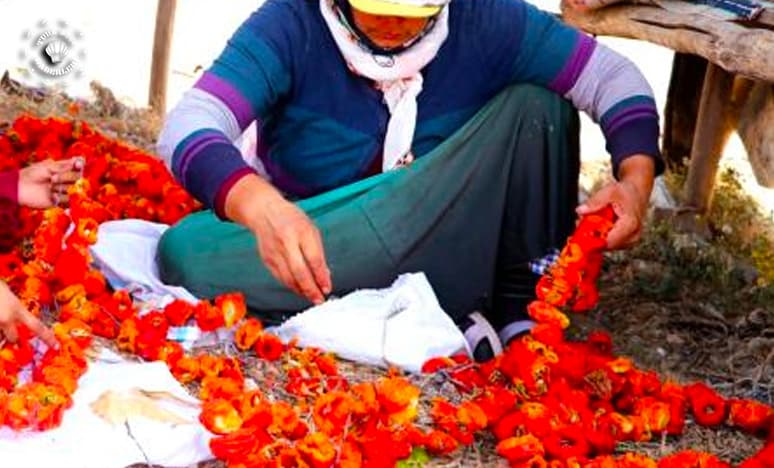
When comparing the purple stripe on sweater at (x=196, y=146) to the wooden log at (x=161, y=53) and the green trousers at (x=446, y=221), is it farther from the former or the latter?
the wooden log at (x=161, y=53)

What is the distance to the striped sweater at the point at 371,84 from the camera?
339 centimetres

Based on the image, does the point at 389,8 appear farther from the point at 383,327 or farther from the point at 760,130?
the point at 760,130

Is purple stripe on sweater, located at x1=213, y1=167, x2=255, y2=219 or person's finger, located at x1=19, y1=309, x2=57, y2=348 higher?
purple stripe on sweater, located at x1=213, y1=167, x2=255, y2=219

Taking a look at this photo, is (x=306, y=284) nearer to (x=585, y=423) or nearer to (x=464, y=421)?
(x=464, y=421)

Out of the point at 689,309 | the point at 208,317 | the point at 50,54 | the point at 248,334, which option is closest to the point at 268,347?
the point at 248,334

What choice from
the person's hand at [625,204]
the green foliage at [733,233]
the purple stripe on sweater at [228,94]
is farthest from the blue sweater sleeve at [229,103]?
the green foliage at [733,233]

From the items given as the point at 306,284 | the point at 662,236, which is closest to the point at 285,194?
the point at 306,284

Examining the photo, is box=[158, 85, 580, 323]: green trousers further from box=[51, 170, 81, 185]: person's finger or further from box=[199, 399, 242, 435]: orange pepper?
box=[199, 399, 242, 435]: orange pepper

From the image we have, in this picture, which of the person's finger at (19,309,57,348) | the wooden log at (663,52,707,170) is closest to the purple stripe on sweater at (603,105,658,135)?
the person's finger at (19,309,57,348)

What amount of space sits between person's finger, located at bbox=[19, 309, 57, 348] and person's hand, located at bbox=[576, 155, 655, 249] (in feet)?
4.12

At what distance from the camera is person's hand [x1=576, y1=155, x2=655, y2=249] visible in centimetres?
310

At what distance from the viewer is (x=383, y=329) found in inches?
133

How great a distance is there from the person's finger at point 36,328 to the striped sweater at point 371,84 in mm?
704

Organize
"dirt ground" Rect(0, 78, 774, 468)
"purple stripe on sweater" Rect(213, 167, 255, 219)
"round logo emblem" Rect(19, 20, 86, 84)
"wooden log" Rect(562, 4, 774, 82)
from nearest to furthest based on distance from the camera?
"purple stripe on sweater" Rect(213, 167, 255, 219) < "dirt ground" Rect(0, 78, 774, 468) < "wooden log" Rect(562, 4, 774, 82) < "round logo emblem" Rect(19, 20, 86, 84)
